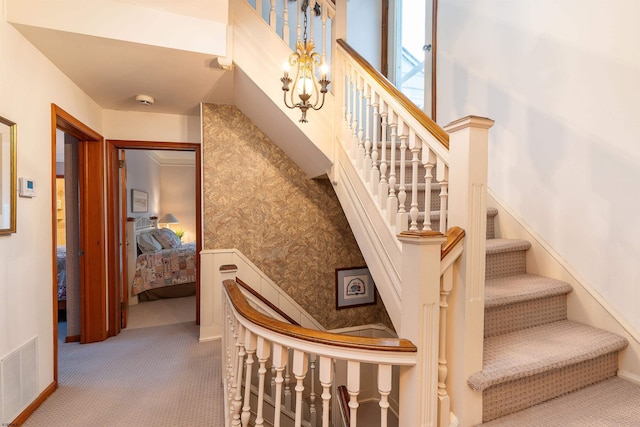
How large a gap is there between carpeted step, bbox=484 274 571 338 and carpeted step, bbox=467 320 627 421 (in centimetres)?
6

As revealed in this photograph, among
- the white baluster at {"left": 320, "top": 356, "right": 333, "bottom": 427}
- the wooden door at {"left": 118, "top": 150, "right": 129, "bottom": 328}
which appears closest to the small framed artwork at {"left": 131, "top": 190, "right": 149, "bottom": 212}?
the wooden door at {"left": 118, "top": 150, "right": 129, "bottom": 328}

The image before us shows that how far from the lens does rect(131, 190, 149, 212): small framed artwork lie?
5.14 meters

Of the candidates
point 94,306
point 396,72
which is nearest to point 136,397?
point 94,306

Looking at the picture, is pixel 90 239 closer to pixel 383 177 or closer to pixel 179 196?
pixel 383 177

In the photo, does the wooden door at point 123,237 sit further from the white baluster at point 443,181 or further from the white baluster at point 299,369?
the white baluster at point 443,181

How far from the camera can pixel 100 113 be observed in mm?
2994

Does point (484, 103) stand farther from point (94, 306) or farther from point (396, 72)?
point (94, 306)

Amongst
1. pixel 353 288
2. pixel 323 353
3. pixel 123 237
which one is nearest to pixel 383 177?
pixel 323 353

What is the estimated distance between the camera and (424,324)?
3.63 feet

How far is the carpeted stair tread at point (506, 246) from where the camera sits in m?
1.86

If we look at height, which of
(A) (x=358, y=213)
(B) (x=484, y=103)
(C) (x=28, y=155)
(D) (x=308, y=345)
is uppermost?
(B) (x=484, y=103)

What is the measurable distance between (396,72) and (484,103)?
70.4 inches

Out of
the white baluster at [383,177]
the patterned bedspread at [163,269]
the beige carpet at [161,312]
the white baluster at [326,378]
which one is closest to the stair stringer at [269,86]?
the white baluster at [383,177]

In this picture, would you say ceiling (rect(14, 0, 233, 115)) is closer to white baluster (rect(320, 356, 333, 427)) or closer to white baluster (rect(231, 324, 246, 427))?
white baluster (rect(231, 324, 246, 427))
